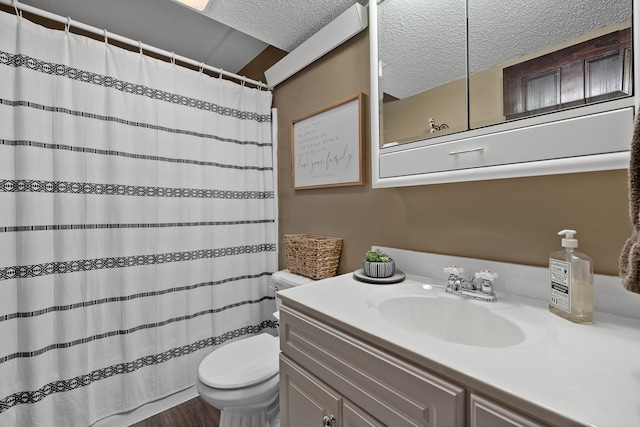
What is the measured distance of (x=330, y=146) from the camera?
1.56 meters

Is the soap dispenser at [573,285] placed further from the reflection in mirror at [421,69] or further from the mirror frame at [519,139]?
the reflection in mirror at [421,69]

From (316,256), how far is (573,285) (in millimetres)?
1017

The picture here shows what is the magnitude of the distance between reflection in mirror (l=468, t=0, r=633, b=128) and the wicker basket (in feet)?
2.87

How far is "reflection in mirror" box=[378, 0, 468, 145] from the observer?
3.18 feet

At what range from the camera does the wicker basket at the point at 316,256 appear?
1.46m

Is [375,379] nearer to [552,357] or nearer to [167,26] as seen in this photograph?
[552,357]

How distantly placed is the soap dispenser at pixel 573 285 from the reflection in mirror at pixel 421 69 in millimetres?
477

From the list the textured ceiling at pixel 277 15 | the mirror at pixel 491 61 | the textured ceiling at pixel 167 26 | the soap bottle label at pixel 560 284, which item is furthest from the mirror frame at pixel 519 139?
the textured ceiling at pixel 167 26

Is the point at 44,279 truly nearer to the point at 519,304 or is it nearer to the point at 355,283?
the point at 355,283

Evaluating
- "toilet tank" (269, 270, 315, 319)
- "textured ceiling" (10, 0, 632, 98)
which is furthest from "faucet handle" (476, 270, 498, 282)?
"toilet tank" (269, 270, 315, 319)

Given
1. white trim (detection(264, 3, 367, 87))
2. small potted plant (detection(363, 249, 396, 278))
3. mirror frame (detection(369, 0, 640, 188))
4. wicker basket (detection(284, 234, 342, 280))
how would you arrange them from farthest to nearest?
1. wicker basket (detection(284, 234, 342, 280))
2. white trim (detection(264, 3, 367, 87))
3. small potted plant (detection(363, 249, 396, 278))
4. mirror frame (detection(369, 0, 640, 188))

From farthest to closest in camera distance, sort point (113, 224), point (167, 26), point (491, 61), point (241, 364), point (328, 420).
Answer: point (167, 26) < point (113, 224) < point (241, 364) < point (491, 61) < point (328, 420)

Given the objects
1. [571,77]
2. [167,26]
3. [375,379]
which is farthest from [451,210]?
[167,26]

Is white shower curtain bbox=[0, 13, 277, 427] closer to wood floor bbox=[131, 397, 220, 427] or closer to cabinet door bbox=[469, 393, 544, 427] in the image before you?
wood floor bbox=[131, 397, 220, 427]
